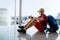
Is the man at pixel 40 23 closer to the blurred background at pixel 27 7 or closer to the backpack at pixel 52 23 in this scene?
the backpack at pixel 52 23

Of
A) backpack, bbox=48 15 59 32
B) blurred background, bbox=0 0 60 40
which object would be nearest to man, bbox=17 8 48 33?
backpack, bbox=48 15 59 32

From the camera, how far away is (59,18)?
4484 millimetres

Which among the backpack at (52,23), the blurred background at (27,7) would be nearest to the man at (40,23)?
the backpack at (52,23)

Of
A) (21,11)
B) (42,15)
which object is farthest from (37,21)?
(21,11)

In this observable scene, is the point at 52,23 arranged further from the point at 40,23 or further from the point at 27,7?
the point at 27,7

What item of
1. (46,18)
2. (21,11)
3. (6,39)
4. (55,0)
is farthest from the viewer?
(55,0)

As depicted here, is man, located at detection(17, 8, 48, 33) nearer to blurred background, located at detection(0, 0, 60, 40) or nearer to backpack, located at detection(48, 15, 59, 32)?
backpack, located at detection(48, 15, 59, 32)

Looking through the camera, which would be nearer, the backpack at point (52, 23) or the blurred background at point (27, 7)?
the backpack at point (52, 23)

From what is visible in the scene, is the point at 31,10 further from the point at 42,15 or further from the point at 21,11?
the point at 42,15

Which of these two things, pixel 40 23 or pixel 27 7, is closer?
pixel 40 23

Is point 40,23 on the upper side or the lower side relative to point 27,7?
lower

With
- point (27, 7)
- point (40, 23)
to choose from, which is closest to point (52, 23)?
point (40, 23)

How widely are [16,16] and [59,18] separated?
1.21m

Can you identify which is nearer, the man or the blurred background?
the man
